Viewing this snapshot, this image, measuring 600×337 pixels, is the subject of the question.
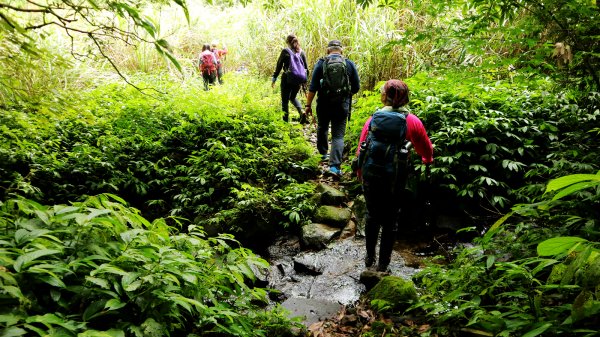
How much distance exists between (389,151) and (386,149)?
3cm

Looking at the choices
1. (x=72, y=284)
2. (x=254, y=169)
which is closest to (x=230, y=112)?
(x=254, y=169)

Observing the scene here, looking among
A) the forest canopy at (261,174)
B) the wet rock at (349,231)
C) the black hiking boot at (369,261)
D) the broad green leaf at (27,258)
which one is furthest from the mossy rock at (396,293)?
the broad green leaf at (27,258)

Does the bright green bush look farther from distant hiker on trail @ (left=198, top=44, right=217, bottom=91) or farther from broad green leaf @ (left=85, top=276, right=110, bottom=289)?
distant hiker on trail @ (left=198, top=44, right=217, bottom=91)

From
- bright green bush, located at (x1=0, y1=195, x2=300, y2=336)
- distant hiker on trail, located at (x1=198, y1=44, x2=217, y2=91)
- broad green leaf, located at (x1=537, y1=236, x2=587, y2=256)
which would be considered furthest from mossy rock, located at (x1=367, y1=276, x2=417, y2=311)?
distant hiker on trail, located at (x1=198, y1=44, x2=217, y2=91)

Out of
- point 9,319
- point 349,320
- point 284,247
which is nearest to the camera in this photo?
point 9,319

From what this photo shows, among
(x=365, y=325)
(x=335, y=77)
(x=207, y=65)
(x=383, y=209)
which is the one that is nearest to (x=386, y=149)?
(x=383, y=209)

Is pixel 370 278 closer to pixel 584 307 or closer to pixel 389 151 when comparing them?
pixel 389 151

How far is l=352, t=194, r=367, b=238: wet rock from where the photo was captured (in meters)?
4.87

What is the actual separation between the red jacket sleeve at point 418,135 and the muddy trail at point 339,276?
944 millimetres

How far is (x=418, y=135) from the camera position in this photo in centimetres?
350

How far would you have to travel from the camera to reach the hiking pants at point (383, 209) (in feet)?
11.5

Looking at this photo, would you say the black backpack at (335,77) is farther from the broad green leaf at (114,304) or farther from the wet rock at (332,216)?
the broad green leaf at (114,304)

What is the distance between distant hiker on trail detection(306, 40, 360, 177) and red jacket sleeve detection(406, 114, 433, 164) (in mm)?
2051

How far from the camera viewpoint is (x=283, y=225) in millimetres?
4988
